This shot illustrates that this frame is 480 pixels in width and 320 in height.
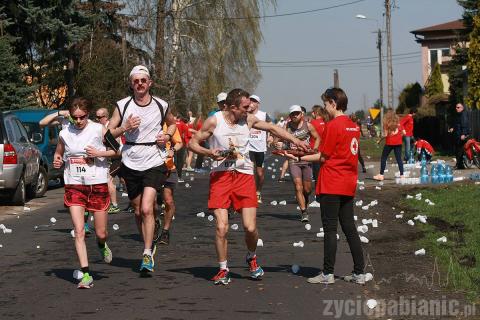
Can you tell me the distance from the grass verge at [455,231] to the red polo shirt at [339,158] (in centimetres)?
128

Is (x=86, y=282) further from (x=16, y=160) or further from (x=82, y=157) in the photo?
(x=16, y=160)

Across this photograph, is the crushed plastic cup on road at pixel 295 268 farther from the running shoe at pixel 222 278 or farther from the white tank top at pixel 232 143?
the white tank top at pixel 232 143

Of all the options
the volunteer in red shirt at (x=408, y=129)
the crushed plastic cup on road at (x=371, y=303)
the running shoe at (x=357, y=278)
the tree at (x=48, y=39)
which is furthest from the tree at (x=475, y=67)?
the crushed plastic cup on road at (x=371, y=303)

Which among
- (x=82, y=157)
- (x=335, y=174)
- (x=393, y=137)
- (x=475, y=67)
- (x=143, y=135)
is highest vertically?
(x=475, y=67)

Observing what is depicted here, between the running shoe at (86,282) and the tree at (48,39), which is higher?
the tree at (48,39)

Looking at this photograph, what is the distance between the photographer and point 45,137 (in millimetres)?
24281

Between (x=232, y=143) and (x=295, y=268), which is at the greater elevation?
(x=232, y=143)

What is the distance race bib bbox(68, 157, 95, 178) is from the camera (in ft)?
32.9

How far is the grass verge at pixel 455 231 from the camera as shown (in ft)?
31.1

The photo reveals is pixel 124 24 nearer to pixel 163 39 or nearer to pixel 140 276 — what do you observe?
pixel 163 39

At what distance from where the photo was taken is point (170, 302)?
→ 8.76 meters

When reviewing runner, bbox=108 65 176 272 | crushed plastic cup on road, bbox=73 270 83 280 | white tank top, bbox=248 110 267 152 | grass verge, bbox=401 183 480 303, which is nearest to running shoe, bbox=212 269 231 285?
runner, bbox=108 65 176 272

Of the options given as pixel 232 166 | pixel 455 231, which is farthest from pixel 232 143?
pixel 455 231

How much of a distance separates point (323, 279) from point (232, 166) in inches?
54.4
